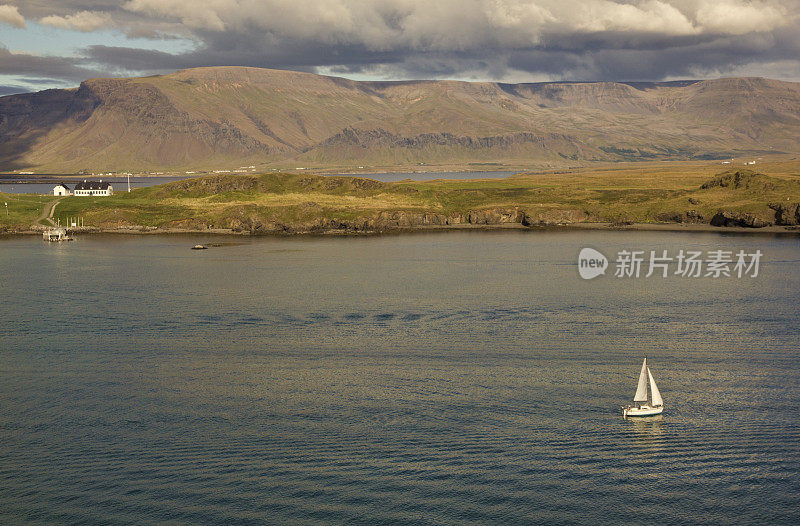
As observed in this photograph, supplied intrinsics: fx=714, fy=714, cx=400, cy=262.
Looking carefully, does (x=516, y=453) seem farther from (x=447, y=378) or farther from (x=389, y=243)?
(x=389, y=243)

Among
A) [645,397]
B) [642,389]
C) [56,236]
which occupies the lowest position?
[645,397]

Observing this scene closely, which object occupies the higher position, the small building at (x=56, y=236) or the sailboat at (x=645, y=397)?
the small building at (x=56, y=236)

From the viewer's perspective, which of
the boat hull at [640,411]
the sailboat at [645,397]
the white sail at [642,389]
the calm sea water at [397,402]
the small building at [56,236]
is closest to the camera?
the calm sea water at [397,402]

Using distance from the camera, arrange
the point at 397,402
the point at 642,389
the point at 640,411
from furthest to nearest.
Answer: the point at 397,402 → the point at 642,389 → the point at 640,411

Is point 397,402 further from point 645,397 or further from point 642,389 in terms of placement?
point 645,397

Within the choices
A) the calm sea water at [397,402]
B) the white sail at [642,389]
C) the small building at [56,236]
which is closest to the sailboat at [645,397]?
the white sail at [642,389]

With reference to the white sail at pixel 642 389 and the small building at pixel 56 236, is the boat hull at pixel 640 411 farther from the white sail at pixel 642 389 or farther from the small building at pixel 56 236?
→ the small building at pixel 56 236

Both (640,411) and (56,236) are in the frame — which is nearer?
(640,411)

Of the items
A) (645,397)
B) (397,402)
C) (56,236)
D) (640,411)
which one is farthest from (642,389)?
(56,236)

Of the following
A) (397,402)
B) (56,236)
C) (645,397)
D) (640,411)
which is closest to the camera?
(640,411)
